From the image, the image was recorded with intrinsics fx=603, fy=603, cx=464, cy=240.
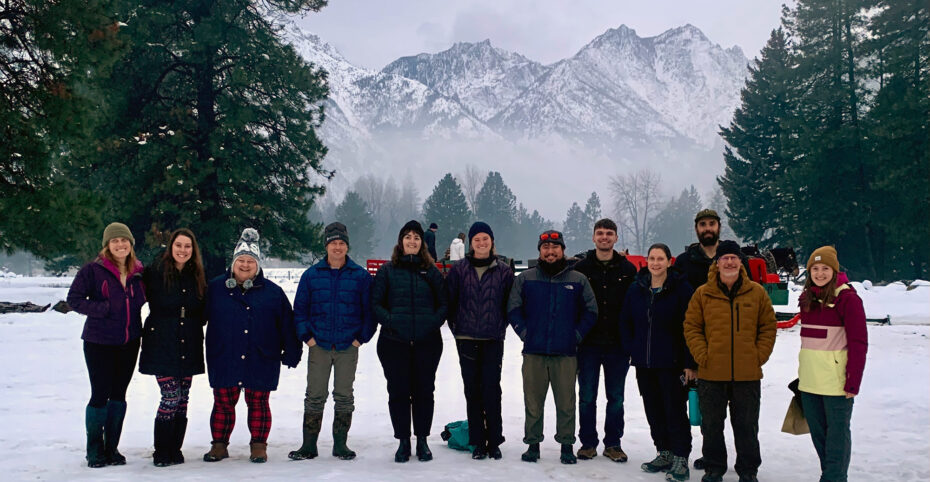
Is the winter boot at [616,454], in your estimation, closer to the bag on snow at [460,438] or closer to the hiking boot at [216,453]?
the bag on snow at [460,438]

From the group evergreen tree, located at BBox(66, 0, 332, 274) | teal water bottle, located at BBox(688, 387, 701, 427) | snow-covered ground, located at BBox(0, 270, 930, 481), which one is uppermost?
evergreen tree, located at BBox(66, 0, 332, 274)

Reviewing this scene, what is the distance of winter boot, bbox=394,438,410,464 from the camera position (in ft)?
17.9

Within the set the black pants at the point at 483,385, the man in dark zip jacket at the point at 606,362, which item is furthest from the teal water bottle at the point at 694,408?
the black pants at the point at 483,385

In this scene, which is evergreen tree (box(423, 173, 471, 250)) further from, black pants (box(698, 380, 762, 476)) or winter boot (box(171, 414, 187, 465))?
black pants (box(698, 380, 762, 476))

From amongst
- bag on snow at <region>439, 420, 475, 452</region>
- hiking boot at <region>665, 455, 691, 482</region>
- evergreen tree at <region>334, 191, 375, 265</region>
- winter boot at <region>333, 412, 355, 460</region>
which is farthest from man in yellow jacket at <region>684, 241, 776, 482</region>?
evergreen tree at <region>334, 191, 375, 265</region>

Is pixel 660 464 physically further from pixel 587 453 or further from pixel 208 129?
pixel 208 129

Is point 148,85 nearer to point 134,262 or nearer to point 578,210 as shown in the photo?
point 134,262

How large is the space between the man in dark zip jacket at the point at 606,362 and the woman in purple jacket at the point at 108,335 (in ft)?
13.3

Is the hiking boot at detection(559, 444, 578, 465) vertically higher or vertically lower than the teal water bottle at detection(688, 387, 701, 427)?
lower

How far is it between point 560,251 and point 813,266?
82.9 inches

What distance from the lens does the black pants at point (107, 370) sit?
5.07 meters

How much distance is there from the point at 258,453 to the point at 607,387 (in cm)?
328

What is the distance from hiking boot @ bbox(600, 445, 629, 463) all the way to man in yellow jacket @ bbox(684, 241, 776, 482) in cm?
76

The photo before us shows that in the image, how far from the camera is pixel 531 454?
5566 mm
